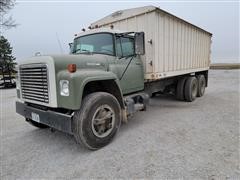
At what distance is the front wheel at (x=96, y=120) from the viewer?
2.85 metres

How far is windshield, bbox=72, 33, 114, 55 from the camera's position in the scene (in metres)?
3.96

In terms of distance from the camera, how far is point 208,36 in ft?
28.1

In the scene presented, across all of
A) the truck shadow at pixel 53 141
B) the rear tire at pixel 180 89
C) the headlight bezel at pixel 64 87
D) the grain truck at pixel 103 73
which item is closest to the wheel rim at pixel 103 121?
the grain truck at pixel 103 73

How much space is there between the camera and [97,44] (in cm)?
408

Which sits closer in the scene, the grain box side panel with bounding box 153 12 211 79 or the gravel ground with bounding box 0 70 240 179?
the gravel ground with bounding box 0 70 240 179

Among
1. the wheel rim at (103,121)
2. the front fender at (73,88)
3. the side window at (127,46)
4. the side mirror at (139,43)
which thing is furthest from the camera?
the side window at (127,46)

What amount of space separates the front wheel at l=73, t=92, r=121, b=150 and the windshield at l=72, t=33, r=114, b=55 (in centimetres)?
125

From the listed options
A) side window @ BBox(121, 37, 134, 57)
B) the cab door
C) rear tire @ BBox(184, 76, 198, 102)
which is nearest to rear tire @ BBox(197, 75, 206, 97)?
rear tire @ BBox(184, 76, 198, 102)

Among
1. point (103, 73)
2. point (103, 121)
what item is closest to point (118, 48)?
point (103, 73)

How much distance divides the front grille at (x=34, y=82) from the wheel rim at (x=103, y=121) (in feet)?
2.94

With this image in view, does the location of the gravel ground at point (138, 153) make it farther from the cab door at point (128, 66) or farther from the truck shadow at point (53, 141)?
the cab door at point (128, 66)

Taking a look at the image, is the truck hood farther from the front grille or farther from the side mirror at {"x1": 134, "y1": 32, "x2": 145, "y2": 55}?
the side mirror at {"x1": 134, "y1": 32, "x2": 145, "y2": 55}

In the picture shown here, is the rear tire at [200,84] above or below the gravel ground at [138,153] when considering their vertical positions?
above

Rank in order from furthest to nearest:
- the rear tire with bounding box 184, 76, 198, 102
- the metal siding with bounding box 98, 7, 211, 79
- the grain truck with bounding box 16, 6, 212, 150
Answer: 1. the rear tire with bounding box 184, 76, 198, 102
2. the metal siding with bounding box 98, 7, 211, 79
3. the grain truck with bounding box 16, 6, 212, 150
